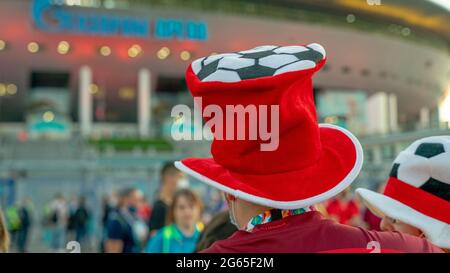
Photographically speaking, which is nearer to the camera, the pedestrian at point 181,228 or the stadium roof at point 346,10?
the pedestrian at point 181,228

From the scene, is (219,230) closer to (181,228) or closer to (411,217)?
(181,228)

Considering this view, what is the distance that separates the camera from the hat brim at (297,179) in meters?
1.41

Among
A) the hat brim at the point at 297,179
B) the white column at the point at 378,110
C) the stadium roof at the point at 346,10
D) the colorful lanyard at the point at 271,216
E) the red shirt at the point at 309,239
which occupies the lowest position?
the red shirt at the point at 309,239

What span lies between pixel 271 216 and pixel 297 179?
12cm

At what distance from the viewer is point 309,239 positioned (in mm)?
1337

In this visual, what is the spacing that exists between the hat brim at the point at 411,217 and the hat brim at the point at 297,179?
433mm

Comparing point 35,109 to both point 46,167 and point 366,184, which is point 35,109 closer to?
point 46,167

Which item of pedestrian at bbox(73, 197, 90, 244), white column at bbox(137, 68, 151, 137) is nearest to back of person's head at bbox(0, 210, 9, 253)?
pedestrian at bbox(73, 197, 90, 244)

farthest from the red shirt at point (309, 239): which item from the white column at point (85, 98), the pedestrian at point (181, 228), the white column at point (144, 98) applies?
the white column at point (144, 98)

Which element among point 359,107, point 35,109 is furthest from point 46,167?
point 359,107

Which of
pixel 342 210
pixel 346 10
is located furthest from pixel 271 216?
pixel 346 10

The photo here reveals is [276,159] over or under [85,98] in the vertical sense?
under

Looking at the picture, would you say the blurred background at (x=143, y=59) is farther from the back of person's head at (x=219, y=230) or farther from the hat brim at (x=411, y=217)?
the hat brim at (x=411, y=217)

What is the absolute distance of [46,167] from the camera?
19.0m
